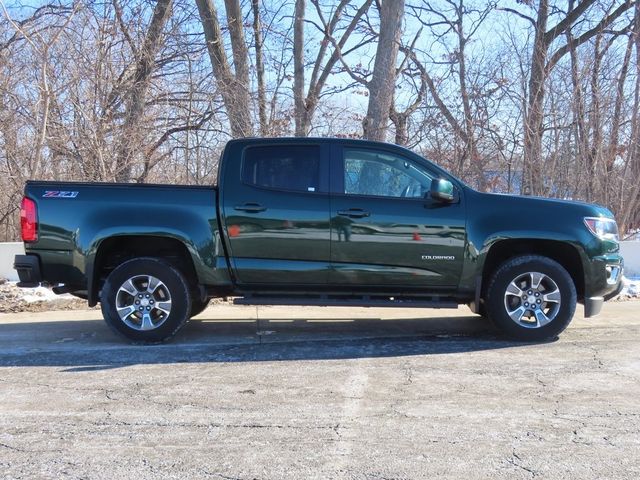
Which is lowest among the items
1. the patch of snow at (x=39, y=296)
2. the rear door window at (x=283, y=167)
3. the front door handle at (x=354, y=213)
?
the patch of snow at (x=39, y=296)

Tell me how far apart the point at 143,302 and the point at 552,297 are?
13.2 ft

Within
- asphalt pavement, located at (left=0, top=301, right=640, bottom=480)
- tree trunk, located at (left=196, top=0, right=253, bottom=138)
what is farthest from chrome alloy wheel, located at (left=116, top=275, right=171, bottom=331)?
tree trunk, located at (left=196, top=0, right=253, bottom=138)

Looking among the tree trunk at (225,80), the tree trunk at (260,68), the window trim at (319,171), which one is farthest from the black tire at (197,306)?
the tree trunk at (260,68)

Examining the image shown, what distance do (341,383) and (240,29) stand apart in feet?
38.7

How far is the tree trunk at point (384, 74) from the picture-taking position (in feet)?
41.0

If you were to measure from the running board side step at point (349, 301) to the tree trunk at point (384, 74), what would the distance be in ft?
22.8

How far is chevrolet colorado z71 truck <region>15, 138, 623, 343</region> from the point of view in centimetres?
581

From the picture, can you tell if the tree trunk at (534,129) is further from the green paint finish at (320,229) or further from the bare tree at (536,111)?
the green paint finish at (320,229)

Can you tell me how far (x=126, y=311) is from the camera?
5.86m

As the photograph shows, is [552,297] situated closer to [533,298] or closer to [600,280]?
[533,298]

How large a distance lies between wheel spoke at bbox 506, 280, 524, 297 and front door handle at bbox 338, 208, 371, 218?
1.56m

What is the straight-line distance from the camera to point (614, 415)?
407 cm

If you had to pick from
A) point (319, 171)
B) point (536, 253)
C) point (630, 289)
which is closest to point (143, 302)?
point (319, 171)

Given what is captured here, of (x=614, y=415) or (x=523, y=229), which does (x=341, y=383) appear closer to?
(x=614, y=415)
